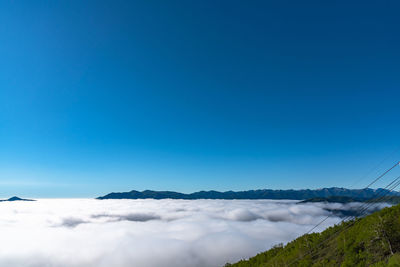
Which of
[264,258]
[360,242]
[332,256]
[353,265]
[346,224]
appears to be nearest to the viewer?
[353,265]

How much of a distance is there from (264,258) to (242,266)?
6.87m

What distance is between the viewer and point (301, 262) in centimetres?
3512

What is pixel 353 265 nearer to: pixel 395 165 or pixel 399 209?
pixel 395 165

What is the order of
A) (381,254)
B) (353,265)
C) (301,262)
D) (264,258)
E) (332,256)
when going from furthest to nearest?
(264,258) < (301,262) < (332,256) < (353,265) < (381,254)

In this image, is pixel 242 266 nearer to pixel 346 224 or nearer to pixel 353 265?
pixel 346 224

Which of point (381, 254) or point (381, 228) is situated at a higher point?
point (381, 228)

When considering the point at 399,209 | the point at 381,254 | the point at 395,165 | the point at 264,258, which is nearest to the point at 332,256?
the point at 381,254

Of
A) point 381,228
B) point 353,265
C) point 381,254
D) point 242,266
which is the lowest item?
point 242,266

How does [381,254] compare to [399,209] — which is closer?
[381,254]

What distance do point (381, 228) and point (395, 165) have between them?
7.25 meters

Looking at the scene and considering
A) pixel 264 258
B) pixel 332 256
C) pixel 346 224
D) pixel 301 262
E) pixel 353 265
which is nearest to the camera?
pixel 353 265

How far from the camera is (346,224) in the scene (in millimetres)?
43219

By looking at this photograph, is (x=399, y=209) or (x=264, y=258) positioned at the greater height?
(x=399, y=209)

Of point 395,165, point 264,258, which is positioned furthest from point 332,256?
point 264,258
